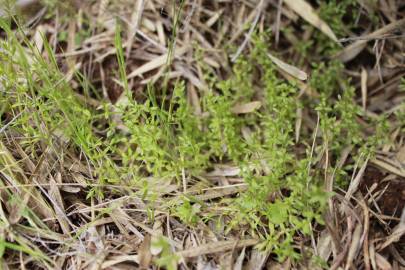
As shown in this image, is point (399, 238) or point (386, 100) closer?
point (399, 238)

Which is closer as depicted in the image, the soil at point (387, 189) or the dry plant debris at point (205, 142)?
the dry plant debris at point (205, 142)

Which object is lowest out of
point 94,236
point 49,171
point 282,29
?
point 94,236

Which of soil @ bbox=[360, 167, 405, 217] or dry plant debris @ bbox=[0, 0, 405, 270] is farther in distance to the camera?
soil @ bbox=[360, 167, 405, 217]

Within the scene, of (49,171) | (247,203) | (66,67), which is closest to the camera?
(247,203)

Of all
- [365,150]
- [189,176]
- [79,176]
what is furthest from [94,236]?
[365,150]

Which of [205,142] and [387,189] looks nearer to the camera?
[387,189]

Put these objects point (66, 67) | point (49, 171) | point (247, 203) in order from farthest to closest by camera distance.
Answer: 1. point (66, 67)
2. point (49, 171)
3. point (247, 203)

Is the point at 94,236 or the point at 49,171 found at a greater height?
the point at 49,171

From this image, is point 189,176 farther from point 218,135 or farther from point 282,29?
point 282,29
